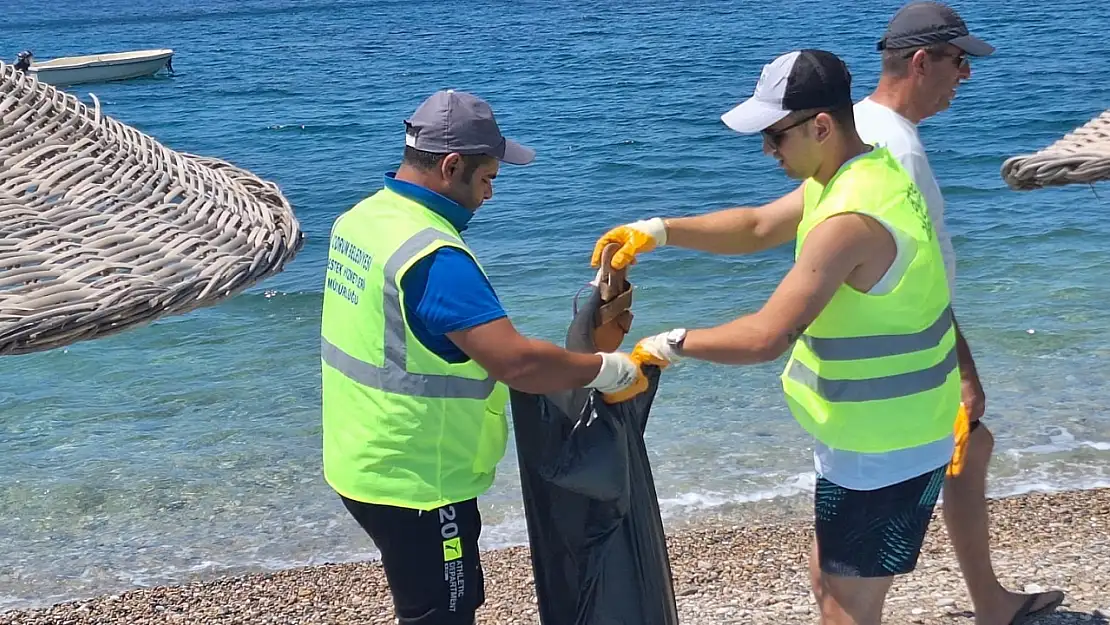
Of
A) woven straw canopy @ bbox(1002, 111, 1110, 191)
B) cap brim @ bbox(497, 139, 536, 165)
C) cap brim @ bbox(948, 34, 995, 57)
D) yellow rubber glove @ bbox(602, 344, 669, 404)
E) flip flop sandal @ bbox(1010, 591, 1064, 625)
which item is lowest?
flip flop sandal @ bbox(1010, 591, 1064, 625)

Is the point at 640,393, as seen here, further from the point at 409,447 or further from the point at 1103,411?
the point at 1103,411

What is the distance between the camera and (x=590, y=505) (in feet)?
10.2

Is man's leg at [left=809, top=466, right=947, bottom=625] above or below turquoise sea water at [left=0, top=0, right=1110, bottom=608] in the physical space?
above

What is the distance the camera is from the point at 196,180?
8.83ft

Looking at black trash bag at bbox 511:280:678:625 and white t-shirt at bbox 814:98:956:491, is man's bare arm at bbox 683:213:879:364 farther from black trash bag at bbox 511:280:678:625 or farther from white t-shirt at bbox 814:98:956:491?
black trash bag at bbox 511:280:678:625

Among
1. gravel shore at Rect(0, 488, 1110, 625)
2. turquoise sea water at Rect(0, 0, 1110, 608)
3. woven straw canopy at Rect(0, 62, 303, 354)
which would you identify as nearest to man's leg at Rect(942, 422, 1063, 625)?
gravel shore at Rect(0, 488, 1110, 625)

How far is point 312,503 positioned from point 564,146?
13.5m

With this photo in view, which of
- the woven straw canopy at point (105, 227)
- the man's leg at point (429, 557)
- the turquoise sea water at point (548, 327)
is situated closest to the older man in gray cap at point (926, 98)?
the man's leg at point (429, 557)

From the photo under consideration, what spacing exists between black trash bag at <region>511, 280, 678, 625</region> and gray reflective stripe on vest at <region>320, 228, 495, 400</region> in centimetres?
24

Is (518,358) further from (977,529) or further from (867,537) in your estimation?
(977,529)

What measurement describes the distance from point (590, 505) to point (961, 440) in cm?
120

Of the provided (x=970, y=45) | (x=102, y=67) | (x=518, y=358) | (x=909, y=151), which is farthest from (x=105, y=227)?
(x=102, y=67)

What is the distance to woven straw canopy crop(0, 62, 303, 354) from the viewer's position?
2.07 m

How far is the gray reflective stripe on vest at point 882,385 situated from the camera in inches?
112
